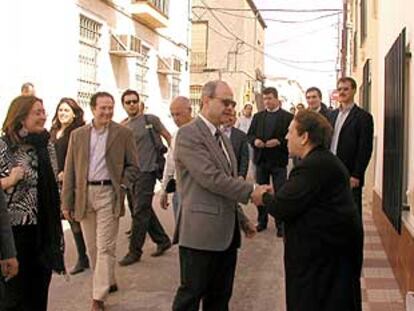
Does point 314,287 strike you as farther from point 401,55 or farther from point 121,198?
point 401,55

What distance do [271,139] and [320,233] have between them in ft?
19.0

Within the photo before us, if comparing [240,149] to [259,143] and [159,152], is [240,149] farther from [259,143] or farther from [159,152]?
[159,152]

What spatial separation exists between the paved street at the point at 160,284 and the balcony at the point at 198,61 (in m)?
29.3

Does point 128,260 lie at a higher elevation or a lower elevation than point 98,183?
lower

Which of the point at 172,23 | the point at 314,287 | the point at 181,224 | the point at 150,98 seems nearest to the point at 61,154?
the point at 181,224

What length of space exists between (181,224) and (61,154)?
3096 mm

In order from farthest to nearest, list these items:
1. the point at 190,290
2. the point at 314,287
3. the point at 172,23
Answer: the point at 172,23
the point at 190,290
the point at 314,287

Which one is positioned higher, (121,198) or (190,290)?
(121,198)

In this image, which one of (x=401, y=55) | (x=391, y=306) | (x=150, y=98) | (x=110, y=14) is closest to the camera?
(x=391, y=306)

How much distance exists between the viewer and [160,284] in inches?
289

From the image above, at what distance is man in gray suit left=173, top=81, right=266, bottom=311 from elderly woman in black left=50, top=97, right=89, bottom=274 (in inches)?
118

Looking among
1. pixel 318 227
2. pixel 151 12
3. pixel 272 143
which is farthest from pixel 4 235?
pixel 151 12

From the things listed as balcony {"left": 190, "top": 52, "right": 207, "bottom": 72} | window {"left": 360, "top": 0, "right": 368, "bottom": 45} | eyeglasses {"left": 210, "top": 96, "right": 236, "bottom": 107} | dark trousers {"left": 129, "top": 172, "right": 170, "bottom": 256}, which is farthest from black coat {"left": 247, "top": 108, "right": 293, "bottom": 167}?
balcony {"left": 190, "top": 52, "right": 207, "bottom": 72}

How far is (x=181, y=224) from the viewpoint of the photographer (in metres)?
5.02
